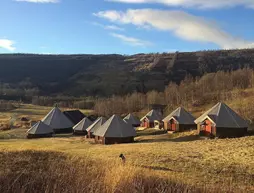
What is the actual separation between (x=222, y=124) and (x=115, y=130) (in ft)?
47.2

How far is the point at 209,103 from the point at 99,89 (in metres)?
88.5

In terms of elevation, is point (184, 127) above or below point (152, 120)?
below

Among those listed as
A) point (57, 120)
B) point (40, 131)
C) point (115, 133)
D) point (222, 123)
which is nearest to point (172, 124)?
point (222, 123)

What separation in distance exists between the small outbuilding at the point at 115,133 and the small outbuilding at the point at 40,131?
1237cm

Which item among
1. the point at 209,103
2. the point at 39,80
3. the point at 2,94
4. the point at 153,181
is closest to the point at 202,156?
the point at 153,181

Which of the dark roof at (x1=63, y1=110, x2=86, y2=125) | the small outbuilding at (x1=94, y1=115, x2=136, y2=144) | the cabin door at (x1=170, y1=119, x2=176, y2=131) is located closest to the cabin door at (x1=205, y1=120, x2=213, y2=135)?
the cabin door at (x1=170, y1=119, x2=176, y2=131)

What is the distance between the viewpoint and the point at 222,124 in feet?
152

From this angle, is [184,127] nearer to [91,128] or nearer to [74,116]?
[91,128]

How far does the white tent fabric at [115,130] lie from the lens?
150ft

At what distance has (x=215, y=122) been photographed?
4653 cm

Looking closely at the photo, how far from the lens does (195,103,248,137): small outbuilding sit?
4638cm

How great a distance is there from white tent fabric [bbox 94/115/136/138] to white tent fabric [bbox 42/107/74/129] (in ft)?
57.6

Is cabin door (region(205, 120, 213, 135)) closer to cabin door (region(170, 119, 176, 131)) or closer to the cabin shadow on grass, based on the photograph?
cabin door (region(170, 119, 176, 131))

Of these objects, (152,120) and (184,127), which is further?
(152,120)
